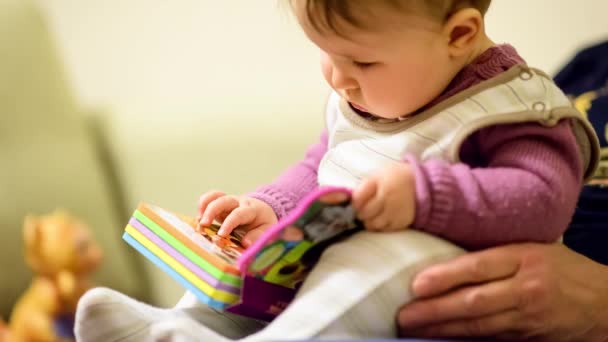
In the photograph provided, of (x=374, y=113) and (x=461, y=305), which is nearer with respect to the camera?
(x=461, y=305)

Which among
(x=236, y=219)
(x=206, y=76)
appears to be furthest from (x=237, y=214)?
(x=206, y=76)

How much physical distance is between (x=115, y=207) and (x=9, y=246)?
232 mm

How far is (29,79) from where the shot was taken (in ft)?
4.01

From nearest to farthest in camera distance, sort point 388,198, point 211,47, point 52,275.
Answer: point 388,198 < point 52,275 < point 211,47

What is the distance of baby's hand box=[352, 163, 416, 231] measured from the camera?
19.3 inches

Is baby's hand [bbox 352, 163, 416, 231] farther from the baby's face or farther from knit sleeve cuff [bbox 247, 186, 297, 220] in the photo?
knit sleeve cuff [bbox 247, 186, 297, 220]

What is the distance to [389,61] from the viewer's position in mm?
562

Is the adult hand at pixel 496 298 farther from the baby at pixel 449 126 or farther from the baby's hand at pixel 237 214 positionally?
the baby's hand at pixel 237 214

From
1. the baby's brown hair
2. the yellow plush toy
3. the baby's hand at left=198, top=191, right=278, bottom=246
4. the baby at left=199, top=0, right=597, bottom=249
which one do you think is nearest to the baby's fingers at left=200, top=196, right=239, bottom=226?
the baby's hand at left=198, top=191, right=278, bottom=246

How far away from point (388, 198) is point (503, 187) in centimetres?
10

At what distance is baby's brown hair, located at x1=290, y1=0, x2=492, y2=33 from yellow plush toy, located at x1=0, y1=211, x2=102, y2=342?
0.86 m

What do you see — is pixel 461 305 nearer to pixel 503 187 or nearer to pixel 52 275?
pixel 503 187

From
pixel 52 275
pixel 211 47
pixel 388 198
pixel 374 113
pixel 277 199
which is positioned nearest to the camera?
pixel 388 198

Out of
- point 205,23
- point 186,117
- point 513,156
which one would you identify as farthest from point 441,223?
point 205,23
